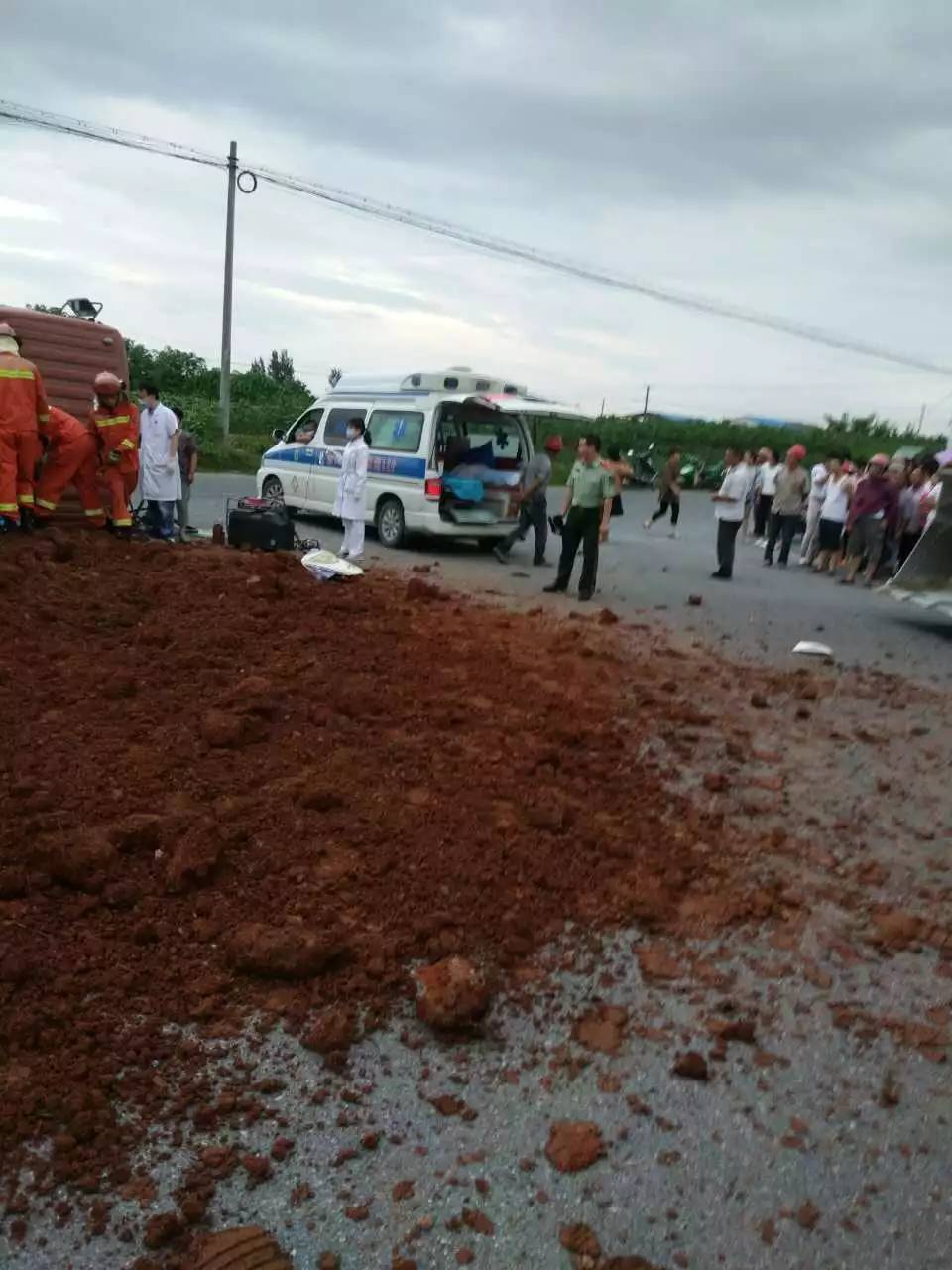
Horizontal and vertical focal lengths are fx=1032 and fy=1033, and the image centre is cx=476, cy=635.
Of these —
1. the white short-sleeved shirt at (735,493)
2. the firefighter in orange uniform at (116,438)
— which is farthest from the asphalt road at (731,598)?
the firefighter in orange uniform at (116,438)

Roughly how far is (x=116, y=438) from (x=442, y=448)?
15.1 feet

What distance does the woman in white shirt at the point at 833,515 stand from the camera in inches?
543

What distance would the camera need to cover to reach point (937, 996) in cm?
355

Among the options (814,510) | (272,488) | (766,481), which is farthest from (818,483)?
(272,488)

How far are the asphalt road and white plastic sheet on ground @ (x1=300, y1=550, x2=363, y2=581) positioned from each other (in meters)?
1.43

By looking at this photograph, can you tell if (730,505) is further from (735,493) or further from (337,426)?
(337,426)

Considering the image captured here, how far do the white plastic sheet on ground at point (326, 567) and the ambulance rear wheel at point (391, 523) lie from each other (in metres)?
3.58

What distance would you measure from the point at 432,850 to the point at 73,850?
4.31 feet

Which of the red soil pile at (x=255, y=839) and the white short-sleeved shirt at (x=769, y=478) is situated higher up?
the white short-sleeved shirt at (x=769, y=478)

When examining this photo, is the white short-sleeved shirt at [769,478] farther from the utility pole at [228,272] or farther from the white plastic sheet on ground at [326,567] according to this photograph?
the utility pole at [228,272]

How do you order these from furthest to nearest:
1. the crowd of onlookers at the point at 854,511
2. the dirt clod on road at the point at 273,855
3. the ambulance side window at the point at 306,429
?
1. the ambulance side window at the point at 306,429
2. the crowd of onlookers at the point at 854,511
3. the dirt clod on road at the point at 273,855

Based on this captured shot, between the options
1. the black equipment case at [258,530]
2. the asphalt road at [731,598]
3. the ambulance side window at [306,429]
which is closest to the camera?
the asphalt road at [731,598]

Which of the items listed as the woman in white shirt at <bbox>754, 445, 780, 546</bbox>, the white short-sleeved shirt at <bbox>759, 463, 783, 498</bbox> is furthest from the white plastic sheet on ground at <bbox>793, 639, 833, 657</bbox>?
the white short-sleeved shirt at <bbox>759, 463, 783, 498</bbox>

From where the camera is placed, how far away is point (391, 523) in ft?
43.8
